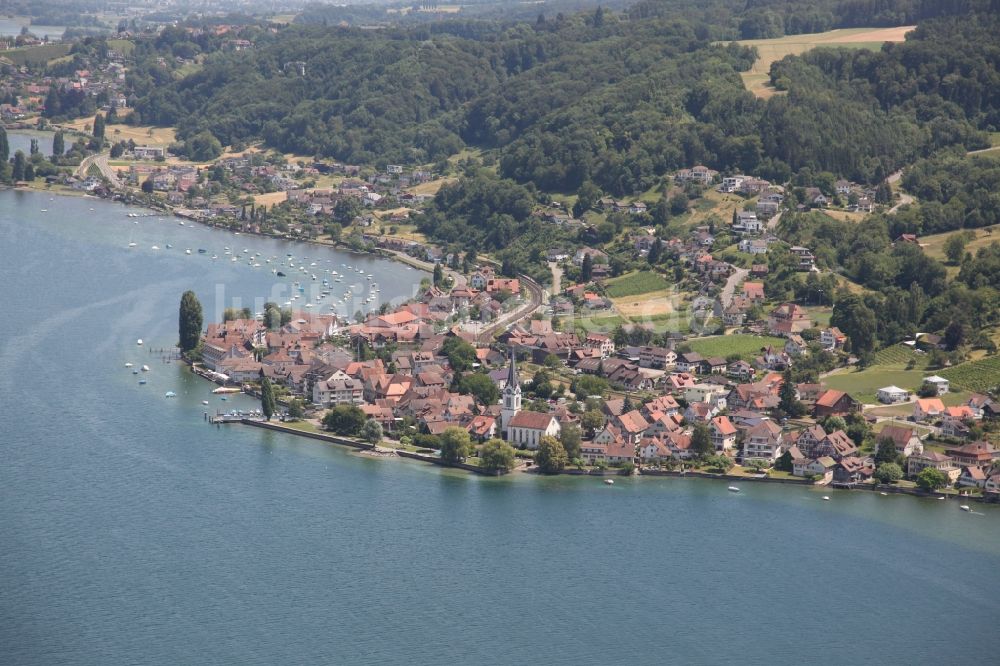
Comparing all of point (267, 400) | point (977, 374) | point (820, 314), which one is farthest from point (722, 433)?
point (820, 314)

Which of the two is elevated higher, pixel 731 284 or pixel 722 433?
pixel 731 284

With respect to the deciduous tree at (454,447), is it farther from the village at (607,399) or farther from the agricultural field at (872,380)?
the agricultural field at (872,380)

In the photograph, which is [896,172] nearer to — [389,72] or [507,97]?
[507,97]

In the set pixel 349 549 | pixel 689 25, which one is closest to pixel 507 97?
pixel 689 25

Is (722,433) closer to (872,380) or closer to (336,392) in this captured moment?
(872,380)

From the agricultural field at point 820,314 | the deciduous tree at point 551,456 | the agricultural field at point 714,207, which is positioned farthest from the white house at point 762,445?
the agricultural field at point 714,207
